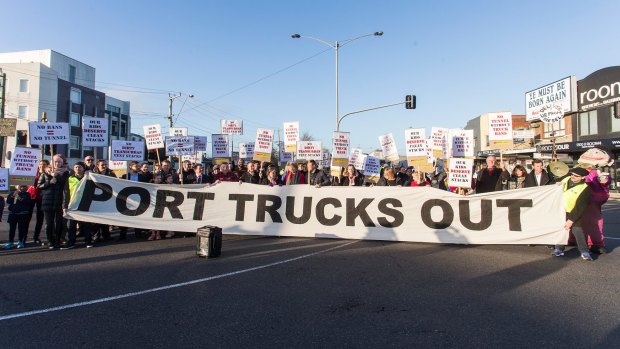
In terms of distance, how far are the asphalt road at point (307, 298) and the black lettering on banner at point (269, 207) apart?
4.19ft

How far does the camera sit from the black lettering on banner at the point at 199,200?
29.7 ft

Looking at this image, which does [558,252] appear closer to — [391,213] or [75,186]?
[391,213]

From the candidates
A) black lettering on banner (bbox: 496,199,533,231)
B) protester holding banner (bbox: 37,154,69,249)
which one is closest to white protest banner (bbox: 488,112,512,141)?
black lettering on banner (bbox: 496,199,533,231)

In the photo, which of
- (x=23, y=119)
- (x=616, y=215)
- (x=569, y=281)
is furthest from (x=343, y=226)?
(x=23, y=119)

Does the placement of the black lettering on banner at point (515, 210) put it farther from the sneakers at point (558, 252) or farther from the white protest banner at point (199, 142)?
the white protest banner at point (199, 142)

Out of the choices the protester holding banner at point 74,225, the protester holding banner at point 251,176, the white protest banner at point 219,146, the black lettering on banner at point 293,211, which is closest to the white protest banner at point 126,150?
the protester holding banner at point 74,225

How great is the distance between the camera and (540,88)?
108ft

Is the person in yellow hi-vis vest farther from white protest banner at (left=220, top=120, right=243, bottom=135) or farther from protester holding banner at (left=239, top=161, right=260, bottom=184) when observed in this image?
white protest banner at (left=220, top=120, right=243, bottom=135)

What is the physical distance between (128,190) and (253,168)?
354 cm

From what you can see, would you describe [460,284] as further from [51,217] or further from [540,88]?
[540,88]

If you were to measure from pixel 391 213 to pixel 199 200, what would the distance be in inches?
175

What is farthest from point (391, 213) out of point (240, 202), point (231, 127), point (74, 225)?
point (231, 127)

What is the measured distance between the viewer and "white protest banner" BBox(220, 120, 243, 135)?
56.6 feet

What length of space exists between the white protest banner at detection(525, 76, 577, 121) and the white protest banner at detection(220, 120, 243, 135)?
71.2 ft
